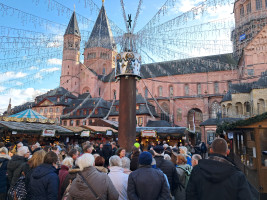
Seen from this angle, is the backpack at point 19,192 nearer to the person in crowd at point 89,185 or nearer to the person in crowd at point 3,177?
the person in crowd at point 89,185

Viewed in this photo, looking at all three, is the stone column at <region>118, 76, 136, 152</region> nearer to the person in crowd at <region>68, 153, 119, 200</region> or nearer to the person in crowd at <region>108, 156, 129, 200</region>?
the person in crowd at <region>108, 156, 129, 200</region>

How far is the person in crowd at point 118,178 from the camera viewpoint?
3.76 metres

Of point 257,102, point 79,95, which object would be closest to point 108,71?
point 79,95

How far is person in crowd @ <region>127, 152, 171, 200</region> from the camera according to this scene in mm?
3378

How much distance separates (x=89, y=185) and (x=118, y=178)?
84 centimetres

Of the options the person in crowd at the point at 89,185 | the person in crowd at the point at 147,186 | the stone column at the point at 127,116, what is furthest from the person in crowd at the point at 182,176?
the stone column at the point at 127,116

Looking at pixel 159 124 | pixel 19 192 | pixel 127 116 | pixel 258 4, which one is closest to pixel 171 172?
pixel 19 192

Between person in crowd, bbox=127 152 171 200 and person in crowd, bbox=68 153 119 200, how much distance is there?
37 centimetres

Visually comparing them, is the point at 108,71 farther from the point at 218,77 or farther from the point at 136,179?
the point at 136,179

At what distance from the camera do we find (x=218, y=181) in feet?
8.86

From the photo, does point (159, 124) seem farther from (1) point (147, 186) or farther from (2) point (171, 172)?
(1) point (147, 186)

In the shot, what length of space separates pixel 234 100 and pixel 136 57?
27.0m

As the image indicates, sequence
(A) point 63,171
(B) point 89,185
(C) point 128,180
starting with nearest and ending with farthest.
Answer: (B) point 89,185
(C) point 128,180
(A) point 63,171

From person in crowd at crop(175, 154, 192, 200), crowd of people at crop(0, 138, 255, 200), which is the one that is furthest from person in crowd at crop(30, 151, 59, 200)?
person in crowd at crop(175, 154, 192, 200)
